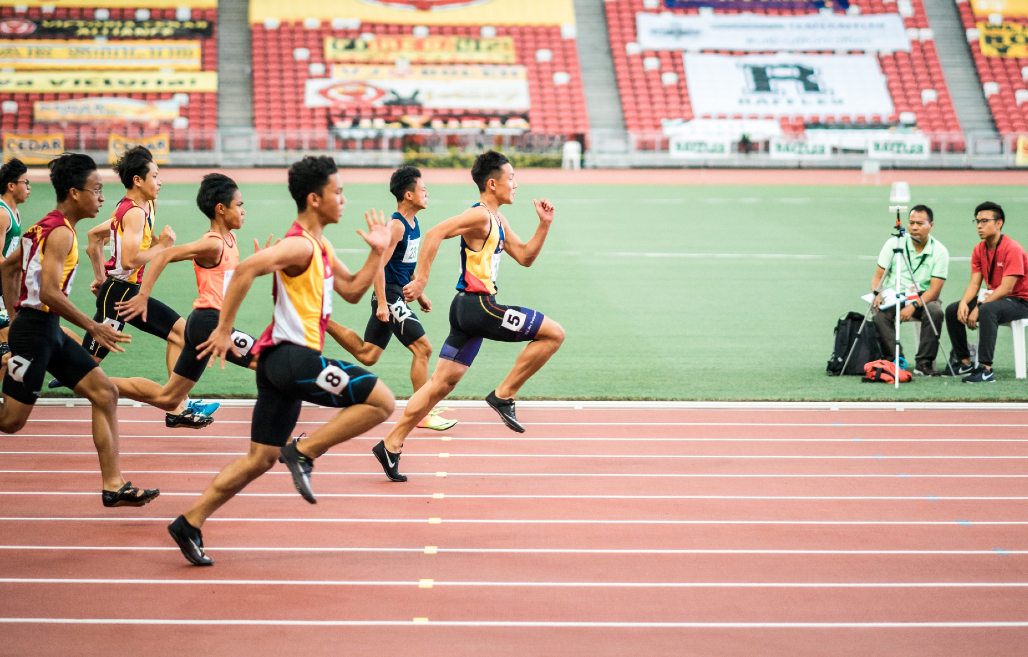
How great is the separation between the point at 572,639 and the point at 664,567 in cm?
92

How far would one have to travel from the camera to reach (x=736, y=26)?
40.4 m

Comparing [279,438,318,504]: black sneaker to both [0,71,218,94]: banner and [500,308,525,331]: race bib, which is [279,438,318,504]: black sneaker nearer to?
[500,308,525,331]: race bib

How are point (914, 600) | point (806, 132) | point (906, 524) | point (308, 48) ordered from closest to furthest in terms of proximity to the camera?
1. point (914, 600)
2. point (906, 524)
3. point (806, 132)
4. point (308, 48)

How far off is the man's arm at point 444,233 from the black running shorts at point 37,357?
1.93 m

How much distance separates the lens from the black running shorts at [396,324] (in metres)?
6.99

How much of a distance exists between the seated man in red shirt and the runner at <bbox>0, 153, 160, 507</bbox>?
7086 mm

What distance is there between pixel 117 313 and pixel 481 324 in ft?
8.23

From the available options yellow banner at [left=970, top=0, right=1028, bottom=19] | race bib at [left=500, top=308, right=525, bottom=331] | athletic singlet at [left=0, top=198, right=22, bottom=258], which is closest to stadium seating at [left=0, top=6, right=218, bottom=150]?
athletic singlet at [left=0, top=198, right=22, bottom=258]

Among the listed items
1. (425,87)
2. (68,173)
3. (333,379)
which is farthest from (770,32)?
(333,379)

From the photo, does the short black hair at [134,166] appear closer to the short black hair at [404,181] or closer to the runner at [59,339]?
the runner at [59,339]

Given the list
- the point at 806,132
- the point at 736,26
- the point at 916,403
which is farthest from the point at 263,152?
the point at 916,403

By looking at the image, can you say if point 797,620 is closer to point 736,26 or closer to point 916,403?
point 916,403

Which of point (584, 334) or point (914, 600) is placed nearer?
point (914, 600)

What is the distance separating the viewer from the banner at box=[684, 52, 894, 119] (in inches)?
1444
